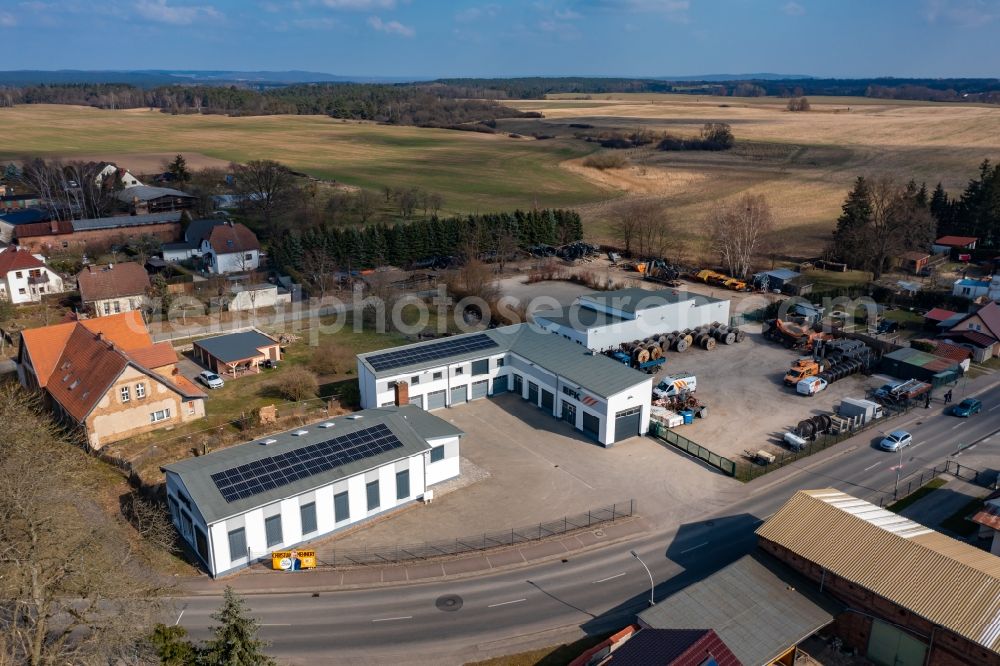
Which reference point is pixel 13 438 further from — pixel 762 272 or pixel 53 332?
pixel 762 272

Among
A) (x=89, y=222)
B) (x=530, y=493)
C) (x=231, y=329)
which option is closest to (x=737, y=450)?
(x=530, y=493)

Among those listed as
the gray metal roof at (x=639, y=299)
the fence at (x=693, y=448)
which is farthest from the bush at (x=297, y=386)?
the gray metal roof at (x=639, y=299)

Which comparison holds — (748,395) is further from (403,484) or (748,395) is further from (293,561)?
(293,561)

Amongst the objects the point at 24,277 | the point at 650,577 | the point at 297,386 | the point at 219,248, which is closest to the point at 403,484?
the point at 650,577

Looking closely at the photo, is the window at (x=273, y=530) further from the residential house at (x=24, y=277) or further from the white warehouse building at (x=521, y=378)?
the residential house at (x=24, y=277)

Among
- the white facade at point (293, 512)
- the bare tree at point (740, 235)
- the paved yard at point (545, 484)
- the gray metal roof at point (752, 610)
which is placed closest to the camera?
the gray metal roof at point (752, 610)

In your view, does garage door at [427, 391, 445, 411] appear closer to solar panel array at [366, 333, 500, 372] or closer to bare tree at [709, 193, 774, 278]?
solar panel array at [366, 333, 500, 372]
